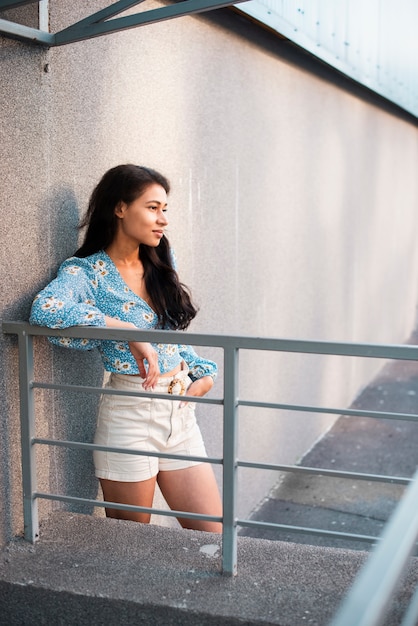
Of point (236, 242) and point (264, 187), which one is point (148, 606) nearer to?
point (236, 242)

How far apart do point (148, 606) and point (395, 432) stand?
500 centimetres

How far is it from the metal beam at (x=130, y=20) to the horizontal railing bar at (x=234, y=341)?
115cm

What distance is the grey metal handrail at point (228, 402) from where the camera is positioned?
247 centimetres

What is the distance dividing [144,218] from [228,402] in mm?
915

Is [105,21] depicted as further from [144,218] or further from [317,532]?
[317,532]

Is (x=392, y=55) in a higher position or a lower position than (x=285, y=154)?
higher

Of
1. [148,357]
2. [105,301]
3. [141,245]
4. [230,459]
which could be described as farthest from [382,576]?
[141,245]

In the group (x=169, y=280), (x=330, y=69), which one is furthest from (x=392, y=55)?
(x=169, y=280)

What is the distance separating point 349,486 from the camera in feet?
20.0

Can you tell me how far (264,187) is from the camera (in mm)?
5527

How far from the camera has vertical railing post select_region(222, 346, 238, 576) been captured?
2623 millimetres

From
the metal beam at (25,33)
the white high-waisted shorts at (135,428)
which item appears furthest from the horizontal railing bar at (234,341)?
the metal beam at (25,33)

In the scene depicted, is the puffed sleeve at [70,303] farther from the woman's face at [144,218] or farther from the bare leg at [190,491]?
the bare leg at [190,491]

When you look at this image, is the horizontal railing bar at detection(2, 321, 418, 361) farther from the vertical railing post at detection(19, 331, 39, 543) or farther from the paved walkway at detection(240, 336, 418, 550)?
the paved walkway at detection(240, 336, 418, 550)
